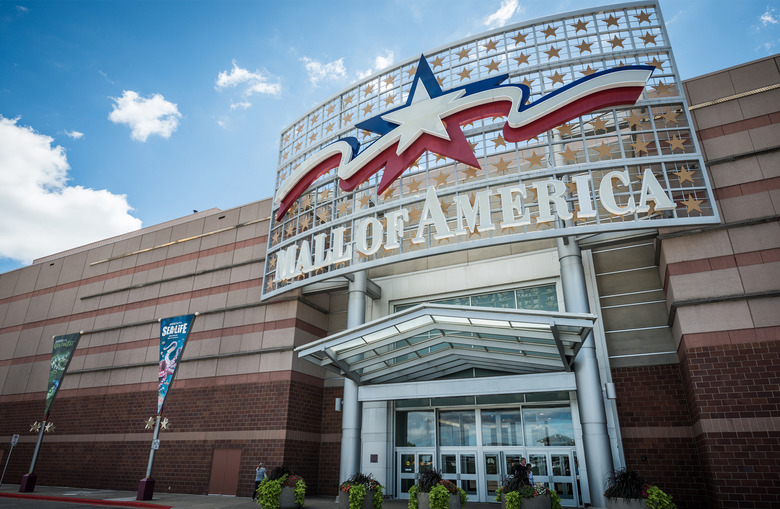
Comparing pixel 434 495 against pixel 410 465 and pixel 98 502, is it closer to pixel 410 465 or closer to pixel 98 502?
pixel 410 465

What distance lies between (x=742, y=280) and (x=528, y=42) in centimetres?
1287

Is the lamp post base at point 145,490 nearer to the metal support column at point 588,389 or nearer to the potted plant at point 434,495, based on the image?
the potted plant at point 434,495

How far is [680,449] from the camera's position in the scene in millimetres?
16750

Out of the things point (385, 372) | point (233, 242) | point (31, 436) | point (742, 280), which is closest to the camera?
point (742, 280)

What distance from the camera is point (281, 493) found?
17016 mm

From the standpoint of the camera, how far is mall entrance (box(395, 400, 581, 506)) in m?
18.5

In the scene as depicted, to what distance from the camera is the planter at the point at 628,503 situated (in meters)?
13.0

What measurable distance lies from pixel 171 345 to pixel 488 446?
1476 cm

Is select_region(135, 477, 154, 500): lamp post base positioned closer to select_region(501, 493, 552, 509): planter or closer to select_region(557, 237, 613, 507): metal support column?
select_region(501, 493, 552, 509): planter

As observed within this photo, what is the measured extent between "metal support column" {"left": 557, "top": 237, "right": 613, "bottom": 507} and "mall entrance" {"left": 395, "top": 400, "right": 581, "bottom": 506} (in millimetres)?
2047

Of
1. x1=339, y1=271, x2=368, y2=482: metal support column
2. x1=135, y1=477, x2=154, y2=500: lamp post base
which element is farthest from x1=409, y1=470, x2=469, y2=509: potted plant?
x1=135, y1=477, x2=154, y2=500: lamp post base

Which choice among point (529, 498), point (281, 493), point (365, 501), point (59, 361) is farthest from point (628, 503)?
point (59, 361)

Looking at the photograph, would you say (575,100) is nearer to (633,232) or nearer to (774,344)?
(633,232)

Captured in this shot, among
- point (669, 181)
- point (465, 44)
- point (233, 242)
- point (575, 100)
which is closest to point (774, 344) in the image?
point (669, 181)
